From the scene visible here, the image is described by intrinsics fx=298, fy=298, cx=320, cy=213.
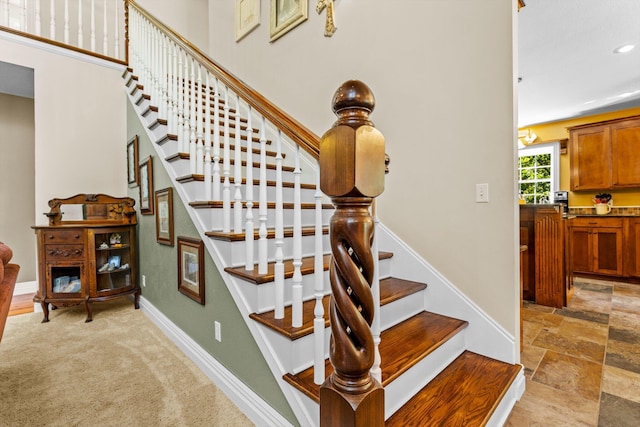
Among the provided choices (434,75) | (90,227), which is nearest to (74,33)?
(90,227)

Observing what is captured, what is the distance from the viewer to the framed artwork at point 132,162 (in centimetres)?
317

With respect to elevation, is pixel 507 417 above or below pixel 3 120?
below

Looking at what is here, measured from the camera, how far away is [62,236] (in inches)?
108

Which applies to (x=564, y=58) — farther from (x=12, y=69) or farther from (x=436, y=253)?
(x=12, y=69)

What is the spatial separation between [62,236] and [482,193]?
138 inches

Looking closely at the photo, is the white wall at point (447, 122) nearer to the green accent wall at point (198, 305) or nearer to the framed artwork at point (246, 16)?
the green accent wall at point (198, 305)

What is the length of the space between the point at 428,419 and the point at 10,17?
206 inches

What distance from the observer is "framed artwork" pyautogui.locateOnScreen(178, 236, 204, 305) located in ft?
6.12

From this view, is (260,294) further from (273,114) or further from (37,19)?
(37,19)

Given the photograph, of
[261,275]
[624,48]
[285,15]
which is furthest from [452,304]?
[624,48]

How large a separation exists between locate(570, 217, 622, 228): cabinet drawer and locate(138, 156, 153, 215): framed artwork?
5.21 metres

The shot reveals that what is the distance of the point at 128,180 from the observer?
3543mm

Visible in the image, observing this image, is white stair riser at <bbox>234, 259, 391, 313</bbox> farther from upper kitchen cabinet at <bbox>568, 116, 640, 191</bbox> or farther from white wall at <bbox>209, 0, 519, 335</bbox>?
upper kitchen cabinet at <bbox>568, 116, 640, 191</bbox>

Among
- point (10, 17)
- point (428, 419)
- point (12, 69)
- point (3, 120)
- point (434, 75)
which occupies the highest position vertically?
point (10, 17)
